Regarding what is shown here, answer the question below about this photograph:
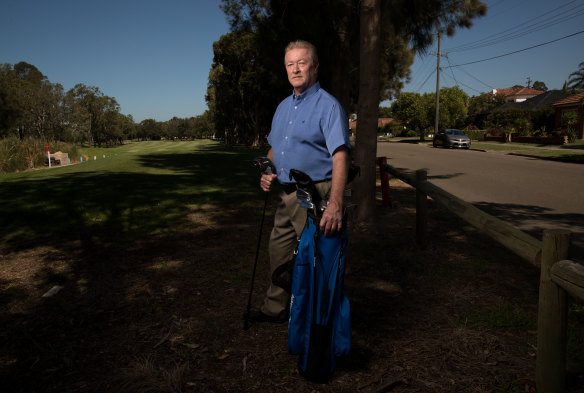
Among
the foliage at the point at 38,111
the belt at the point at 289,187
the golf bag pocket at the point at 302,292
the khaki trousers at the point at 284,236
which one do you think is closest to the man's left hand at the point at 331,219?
the golf bag pocket at the point at 302,292

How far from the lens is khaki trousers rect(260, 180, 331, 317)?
274cm

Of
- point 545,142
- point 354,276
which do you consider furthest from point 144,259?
point 545,142

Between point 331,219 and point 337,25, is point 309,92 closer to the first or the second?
point 331,219

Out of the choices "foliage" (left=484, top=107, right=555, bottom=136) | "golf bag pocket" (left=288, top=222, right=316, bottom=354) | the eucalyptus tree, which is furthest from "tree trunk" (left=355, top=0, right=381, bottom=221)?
"foliage" (left=484, top=107, right=555, bottom=136)

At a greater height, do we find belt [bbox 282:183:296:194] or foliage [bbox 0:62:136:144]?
foliage [bbox 0:62:136:144]

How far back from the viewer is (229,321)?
130 inches

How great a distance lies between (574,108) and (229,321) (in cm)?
4229

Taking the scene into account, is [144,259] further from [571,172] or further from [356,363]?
[571,172]

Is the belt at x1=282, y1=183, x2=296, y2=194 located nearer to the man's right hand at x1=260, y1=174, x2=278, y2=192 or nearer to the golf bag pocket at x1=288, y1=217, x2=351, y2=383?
the man's right hand at x1=260, y1=174, x2=278, y2=192

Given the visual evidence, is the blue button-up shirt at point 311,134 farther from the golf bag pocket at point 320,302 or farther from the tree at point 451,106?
the tree at point 451,106

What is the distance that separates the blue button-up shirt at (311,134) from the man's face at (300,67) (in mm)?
59

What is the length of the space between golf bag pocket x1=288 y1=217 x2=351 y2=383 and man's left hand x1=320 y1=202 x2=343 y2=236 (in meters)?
0.07

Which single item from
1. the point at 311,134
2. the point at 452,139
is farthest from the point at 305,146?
the point at 452,139

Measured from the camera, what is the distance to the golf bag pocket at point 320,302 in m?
2.37
